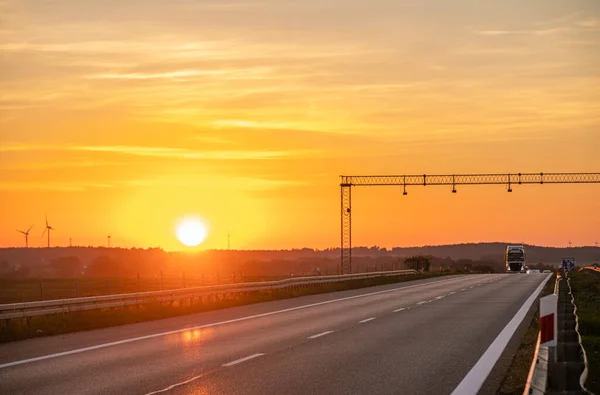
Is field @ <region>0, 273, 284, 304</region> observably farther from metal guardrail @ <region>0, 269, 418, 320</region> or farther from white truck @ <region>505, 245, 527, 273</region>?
white truck @ <region>505, 245, 527, 273</region>

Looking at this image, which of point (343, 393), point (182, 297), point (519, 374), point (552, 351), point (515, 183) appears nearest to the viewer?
Answer: point (552, 351)

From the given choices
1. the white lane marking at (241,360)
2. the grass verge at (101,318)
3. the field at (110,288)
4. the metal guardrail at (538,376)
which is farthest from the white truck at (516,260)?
the metal guardrail at (538,376)

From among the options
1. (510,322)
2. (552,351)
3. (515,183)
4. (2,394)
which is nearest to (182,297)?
(510,322)

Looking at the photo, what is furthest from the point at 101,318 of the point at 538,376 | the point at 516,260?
the point at 516,260

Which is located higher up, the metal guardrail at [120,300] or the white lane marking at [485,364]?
the metal guardrail at [120,300]

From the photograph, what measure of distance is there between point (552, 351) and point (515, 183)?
261 feet

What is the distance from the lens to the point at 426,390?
1222 centimetres

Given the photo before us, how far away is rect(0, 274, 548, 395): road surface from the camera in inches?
509

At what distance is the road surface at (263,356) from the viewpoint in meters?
12.9

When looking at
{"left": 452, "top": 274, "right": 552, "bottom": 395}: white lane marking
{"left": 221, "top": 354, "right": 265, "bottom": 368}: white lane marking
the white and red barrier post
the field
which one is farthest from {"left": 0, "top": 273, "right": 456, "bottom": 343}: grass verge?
the white and red barrier post

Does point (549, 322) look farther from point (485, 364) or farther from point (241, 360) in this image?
point (241, 360)

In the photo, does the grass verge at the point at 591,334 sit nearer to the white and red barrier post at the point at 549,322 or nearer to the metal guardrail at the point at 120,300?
the white and red barrier post at the point at 549,322

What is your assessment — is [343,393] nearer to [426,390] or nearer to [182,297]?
[426,390]

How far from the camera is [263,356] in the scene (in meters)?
16.6
